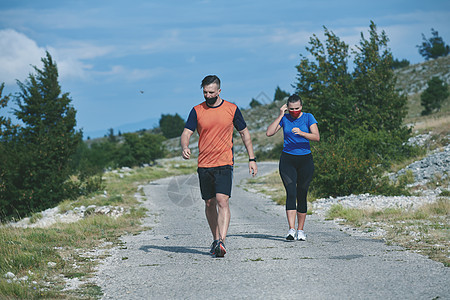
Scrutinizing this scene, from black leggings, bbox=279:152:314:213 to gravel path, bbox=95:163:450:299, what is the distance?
74cm

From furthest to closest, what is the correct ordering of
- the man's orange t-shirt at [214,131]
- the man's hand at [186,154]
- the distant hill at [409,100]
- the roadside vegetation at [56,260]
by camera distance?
the distant hill at [409,100]
the man's orange t-shirt at [214,131]
the man's hand at [186,154]
the roadside vegetation at [56,260]

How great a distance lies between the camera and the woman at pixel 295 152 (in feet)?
24.3

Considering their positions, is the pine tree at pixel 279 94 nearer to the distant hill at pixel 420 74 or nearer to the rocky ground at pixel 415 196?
the distant hill at pixel 420 74

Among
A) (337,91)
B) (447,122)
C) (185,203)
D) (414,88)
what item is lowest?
(185,203)

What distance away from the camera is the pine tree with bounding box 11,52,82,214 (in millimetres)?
21127

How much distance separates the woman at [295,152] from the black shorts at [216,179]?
120 cm

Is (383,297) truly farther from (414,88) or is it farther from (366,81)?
(414,88)

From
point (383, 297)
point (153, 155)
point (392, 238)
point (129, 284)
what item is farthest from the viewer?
point (153, 155)

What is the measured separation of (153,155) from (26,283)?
48.3m

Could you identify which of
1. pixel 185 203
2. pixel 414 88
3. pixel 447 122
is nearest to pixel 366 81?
pixel 447 122

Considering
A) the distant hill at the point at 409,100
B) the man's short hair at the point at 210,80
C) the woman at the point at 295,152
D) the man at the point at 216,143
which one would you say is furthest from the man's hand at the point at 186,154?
the distant hill at the point at 409,100

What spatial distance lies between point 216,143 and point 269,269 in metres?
1.83

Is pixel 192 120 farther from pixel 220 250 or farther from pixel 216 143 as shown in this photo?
pixel 220 250

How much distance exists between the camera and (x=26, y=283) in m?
4.98
